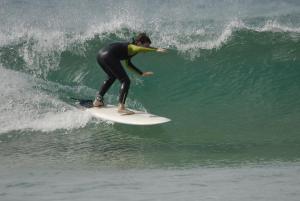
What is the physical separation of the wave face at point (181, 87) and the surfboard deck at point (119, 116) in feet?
0.46

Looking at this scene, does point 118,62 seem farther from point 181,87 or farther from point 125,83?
point 181,87

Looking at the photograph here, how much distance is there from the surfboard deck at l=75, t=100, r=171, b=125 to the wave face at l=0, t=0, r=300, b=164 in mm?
140

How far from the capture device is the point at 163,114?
37.8 feet

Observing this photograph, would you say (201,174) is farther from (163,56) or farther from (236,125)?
(163,56)

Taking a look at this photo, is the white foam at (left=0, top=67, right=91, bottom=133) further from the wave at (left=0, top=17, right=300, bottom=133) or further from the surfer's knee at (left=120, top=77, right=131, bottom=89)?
the surfer's knee at (left=120, top=77, right=131, bottom=89)

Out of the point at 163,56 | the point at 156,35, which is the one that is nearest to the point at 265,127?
the point at 163,56

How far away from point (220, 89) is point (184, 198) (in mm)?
6722

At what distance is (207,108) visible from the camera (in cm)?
1160

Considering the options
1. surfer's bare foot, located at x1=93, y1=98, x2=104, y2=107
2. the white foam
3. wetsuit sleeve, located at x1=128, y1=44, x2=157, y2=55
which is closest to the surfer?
wetsuit sleeve, located at x1=128, y1=44, x2=157, y2=55

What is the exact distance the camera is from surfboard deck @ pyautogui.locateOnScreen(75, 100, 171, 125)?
33.8 ft

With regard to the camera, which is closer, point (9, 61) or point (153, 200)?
point (153, 200)

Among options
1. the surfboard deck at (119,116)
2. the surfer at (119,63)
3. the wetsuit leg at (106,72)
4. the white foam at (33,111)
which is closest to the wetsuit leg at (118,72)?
the surfer at (119,63)

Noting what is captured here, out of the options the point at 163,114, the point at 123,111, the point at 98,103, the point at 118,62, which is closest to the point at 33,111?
the point at 98,103

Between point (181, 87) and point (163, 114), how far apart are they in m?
1.62
